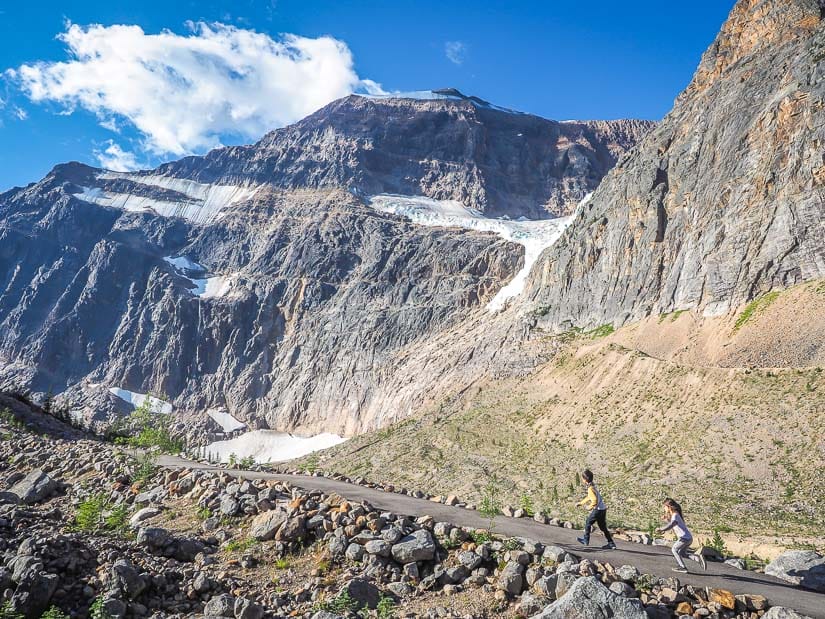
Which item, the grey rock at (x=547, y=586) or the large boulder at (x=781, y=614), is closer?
the large boulder at (x=781, y=614)

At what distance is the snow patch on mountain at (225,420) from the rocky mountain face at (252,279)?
1825mm

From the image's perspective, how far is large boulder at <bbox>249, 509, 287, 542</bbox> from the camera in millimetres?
11617

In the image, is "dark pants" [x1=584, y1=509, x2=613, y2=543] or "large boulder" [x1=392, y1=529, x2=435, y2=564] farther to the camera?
"dark pants" [x1=584, y1=509, x2=613, y2=543]

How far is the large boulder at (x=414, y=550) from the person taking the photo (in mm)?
10242

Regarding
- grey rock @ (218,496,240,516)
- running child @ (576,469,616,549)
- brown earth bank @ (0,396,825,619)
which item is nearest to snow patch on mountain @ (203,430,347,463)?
grey rock @ (218,496,240,516)

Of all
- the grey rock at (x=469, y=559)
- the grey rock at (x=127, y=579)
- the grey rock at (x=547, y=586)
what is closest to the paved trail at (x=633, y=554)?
the grey rock at (x=547, y=586)

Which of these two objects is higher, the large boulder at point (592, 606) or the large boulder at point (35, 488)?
the large boulder at point (592, 606)

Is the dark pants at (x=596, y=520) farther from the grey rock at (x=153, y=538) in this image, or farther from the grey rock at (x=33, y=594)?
the grey rock at (x=33, y=594)

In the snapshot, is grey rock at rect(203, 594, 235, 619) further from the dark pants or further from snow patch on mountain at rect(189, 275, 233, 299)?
snow patch on mountain at rect(189, 275, 233, 299)

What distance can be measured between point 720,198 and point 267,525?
64.1 metres

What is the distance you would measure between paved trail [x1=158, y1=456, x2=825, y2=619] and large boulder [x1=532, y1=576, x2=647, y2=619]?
8.01 ft

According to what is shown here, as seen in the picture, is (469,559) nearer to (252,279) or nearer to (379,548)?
(379,548)

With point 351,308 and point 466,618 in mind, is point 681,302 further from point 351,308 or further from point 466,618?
point 351,308

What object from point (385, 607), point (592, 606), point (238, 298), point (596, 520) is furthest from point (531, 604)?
point (238, 298)
